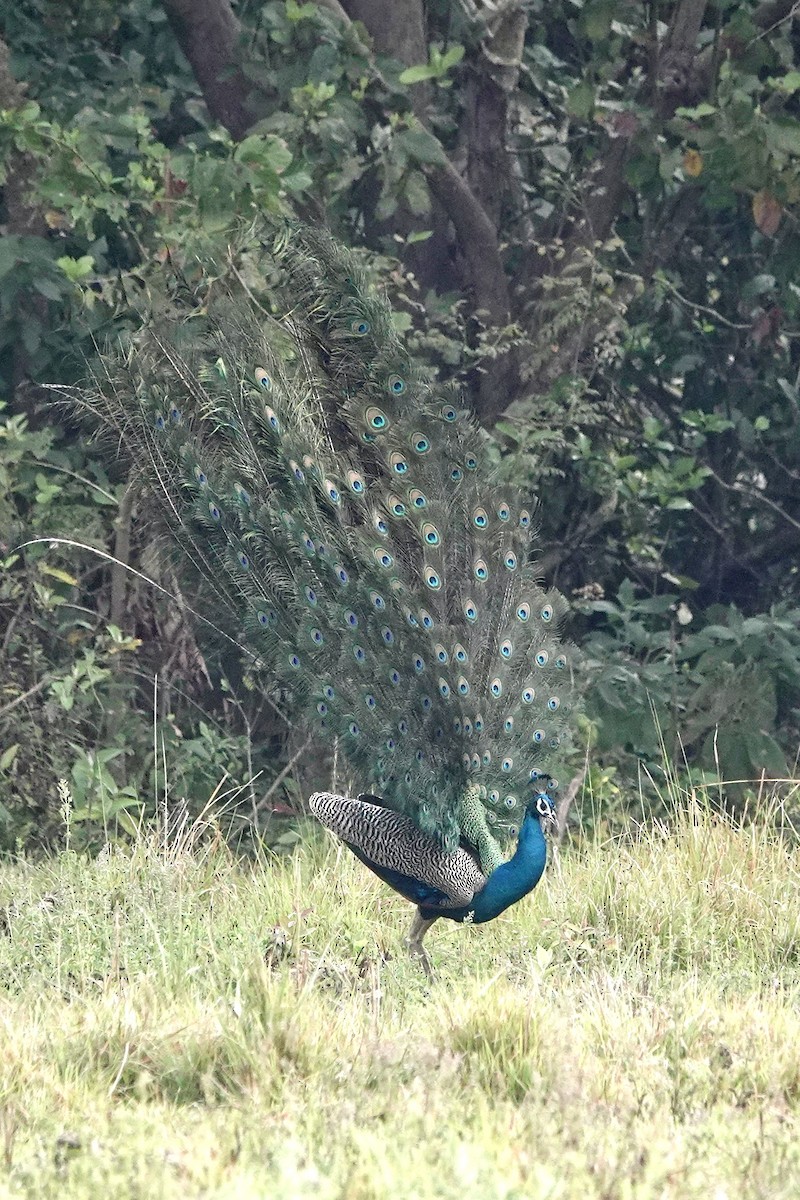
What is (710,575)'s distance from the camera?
8.76 meters

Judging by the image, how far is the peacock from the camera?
16.1 feet

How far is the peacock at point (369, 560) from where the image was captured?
4902 millimetres

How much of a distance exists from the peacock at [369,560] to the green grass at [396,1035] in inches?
17.5

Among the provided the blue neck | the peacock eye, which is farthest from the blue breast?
the peacock eye

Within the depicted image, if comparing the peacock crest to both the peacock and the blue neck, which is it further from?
the blue neck

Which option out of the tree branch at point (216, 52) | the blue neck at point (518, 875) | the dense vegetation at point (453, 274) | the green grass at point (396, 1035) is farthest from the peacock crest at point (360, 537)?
the tree branch at point (216, 52)

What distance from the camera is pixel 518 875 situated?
472 cm

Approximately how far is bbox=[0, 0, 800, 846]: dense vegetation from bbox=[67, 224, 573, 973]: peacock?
69cm

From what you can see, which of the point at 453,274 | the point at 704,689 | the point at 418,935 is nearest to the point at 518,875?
the point at 418,935

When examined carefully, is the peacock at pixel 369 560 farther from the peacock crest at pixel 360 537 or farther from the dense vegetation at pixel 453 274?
the dense vegetation at pixel 453 274

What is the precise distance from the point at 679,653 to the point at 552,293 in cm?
182

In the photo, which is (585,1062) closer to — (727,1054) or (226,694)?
(727,1054)

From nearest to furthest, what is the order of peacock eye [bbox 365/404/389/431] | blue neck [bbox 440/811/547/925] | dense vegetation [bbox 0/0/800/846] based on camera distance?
blue neck [bbox 440/811/547/925]
peacock eye [bbox 365/404/389/431]
dense vegetation [bbox 0/0/800/846]

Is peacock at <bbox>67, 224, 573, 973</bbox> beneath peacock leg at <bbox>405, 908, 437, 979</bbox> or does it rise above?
above
